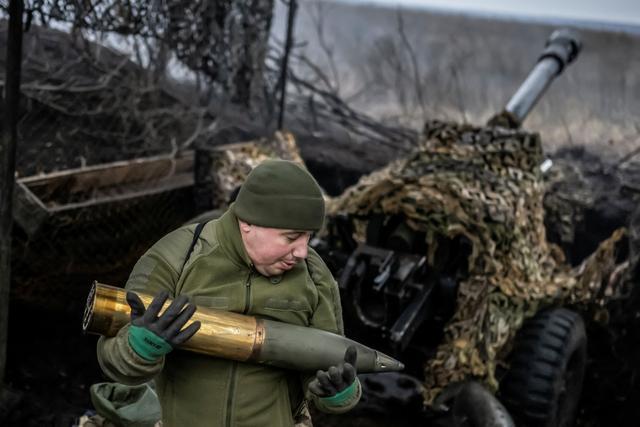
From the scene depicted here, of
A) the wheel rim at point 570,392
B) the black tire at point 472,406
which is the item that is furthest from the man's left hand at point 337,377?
the wheel rim at point 570,392

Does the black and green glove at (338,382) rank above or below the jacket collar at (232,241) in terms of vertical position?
below

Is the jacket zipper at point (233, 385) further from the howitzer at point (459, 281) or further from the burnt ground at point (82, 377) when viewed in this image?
the burnt ground at point (82, 377)

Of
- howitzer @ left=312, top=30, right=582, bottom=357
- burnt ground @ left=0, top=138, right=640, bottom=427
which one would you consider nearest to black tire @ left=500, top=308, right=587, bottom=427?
howitzer @ left=312, top=30, right=582, bottom=357

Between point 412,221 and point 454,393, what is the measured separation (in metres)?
0.99

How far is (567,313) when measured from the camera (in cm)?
434

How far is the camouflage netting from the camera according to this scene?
12.4 feet

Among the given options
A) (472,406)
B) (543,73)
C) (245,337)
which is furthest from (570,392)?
(245,337)

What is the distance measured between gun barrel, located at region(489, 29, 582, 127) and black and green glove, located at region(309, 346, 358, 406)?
420 cm

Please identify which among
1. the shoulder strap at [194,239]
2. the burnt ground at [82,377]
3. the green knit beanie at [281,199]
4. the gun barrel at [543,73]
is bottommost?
Result: the burnt ground at [82,377]

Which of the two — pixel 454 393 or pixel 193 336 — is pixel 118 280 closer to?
pixel 454 393

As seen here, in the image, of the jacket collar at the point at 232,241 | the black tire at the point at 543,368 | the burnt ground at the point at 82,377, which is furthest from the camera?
the burnt ground at the point at 82,377

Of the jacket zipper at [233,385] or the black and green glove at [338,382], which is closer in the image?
the black and green glove at [338,382]

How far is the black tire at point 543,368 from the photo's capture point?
155 inches

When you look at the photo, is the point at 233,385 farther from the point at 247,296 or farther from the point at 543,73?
the point at 543,73
